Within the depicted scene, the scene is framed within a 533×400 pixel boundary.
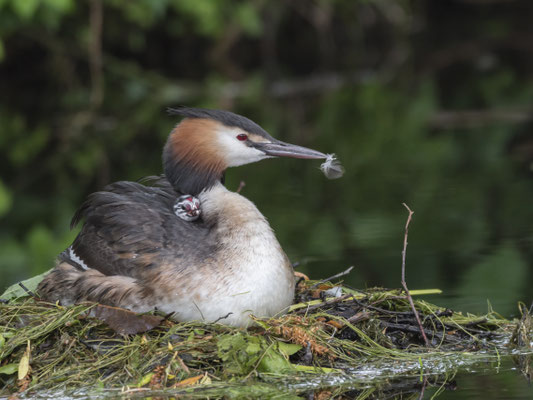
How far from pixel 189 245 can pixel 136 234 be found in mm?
361

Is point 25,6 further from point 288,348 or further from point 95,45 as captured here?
point 288,348

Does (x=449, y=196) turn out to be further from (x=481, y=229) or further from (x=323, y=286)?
(x=323, y=286)

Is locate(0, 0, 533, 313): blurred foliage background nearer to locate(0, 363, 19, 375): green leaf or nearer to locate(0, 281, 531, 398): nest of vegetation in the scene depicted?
locate(0, 281, 531, 398): nest of vegetation

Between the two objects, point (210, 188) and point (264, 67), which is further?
point (264, 67)

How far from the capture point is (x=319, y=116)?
55.9 ft

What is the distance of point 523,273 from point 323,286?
1857mm

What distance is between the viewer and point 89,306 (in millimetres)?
5984

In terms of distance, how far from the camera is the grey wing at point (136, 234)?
6059mm

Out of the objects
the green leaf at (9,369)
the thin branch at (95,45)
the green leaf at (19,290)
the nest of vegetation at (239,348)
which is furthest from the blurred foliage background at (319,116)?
the green leaf at (9,369)

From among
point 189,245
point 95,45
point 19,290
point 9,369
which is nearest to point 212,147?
point 189,245

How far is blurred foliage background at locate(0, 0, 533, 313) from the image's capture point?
30.5 feet

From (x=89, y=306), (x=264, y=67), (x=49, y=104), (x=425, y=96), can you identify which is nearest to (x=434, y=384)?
(x=89, y=306)

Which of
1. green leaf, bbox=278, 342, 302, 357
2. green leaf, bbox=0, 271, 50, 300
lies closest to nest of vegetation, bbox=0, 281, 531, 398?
green leaf, bbox=278, 342, 302, 357

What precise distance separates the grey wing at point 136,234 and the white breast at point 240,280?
0.14m
